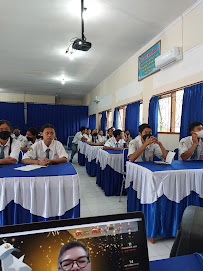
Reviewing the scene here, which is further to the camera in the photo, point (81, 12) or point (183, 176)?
point (81, 12)

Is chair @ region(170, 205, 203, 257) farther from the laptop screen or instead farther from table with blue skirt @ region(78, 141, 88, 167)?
table with blue skirt @ region(78, 141, 88, 167)

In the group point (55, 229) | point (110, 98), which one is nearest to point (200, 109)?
point (55, 229)

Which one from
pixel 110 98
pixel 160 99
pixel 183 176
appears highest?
pixel 110 98

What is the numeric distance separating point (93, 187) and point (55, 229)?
365cm

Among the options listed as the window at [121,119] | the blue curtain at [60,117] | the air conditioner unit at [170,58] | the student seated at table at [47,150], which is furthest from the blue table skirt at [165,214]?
the blue curtain at [60,117]

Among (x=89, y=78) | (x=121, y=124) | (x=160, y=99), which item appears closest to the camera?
(x=160, y=99)

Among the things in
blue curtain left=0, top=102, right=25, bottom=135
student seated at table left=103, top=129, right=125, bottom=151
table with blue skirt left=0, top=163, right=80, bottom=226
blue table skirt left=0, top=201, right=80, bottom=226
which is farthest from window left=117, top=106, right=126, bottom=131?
blue curtain left=0, top=102, right=25, bottom=135

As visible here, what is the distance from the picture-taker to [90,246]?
1.50ft

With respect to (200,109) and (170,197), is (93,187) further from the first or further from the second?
(200,109)

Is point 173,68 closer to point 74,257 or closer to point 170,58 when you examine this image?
point 170,58

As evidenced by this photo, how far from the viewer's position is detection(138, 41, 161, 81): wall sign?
13.7 feet

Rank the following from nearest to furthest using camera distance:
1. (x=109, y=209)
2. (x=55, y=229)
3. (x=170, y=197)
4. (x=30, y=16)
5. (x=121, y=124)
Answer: (x=55, y=229) < (x=170, y=197) < (x=109, y=209) < (x=30, y=16) < (x=121, y=124)

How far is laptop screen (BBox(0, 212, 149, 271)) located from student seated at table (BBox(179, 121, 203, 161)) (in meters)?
2.38

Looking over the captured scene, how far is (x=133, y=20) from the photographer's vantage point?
11.7ft
